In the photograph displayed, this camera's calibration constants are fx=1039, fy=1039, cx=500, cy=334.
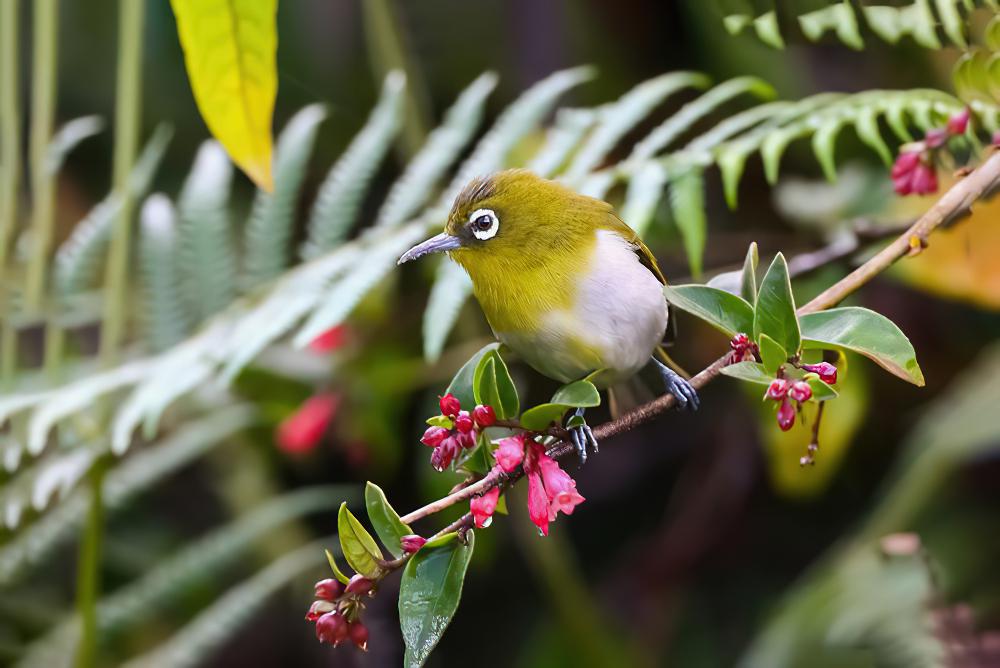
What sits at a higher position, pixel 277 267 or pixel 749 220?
pixel 277 267

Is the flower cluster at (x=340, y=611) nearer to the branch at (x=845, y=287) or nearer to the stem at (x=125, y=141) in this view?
the branch at (x=845, y=287)

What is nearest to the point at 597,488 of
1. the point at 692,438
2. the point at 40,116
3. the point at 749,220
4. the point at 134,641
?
the point at 692,438

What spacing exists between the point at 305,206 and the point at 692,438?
0.73 m

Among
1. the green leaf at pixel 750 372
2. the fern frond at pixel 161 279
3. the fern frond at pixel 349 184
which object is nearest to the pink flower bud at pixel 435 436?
the green leaf at pixel 750 372

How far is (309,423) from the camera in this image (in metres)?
1.12

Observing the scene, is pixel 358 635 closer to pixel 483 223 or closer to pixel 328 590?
pixel 328 590

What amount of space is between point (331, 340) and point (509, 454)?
33.6 inches

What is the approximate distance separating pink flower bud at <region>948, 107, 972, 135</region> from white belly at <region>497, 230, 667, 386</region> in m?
0.23

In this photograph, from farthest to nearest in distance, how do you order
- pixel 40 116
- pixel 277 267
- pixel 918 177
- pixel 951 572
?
pixel 277 267 < pixel 951 572 < pixel 40 116 < pixel 918 177

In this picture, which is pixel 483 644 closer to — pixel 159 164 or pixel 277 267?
pixel 277 267

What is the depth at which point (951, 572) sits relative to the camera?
3.17 ft

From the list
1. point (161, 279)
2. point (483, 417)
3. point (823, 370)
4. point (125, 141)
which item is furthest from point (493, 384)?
point (161, 279)

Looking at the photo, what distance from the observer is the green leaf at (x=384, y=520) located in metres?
0.38

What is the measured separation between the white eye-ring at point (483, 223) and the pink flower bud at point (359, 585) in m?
0.14
